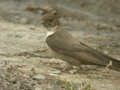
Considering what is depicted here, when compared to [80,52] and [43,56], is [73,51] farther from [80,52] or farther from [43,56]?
[43,56]

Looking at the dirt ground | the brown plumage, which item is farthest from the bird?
the dirt ground

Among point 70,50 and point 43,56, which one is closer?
point 70,50

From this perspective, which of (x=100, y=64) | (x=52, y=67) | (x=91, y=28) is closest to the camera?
(x=100, y=64)

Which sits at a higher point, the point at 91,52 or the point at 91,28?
the point at 91,52

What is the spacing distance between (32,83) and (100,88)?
97 cm

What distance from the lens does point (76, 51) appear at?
17.8ft

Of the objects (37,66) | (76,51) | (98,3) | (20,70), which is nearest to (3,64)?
(20,70)

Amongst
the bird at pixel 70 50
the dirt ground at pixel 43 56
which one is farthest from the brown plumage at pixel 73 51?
the dirt ground at pixel 43 56

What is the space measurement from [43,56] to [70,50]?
963 millimetres

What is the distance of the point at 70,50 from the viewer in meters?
5.45

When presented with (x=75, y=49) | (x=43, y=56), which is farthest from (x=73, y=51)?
(x=43, y=56)

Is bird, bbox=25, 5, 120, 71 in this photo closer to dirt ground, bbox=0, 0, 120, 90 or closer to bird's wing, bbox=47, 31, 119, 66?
bird's wing, bbox=47, 31, 119, 66

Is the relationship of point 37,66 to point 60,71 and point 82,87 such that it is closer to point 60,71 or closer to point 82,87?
point 60,71

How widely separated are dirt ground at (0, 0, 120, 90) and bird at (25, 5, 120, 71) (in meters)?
0.23
